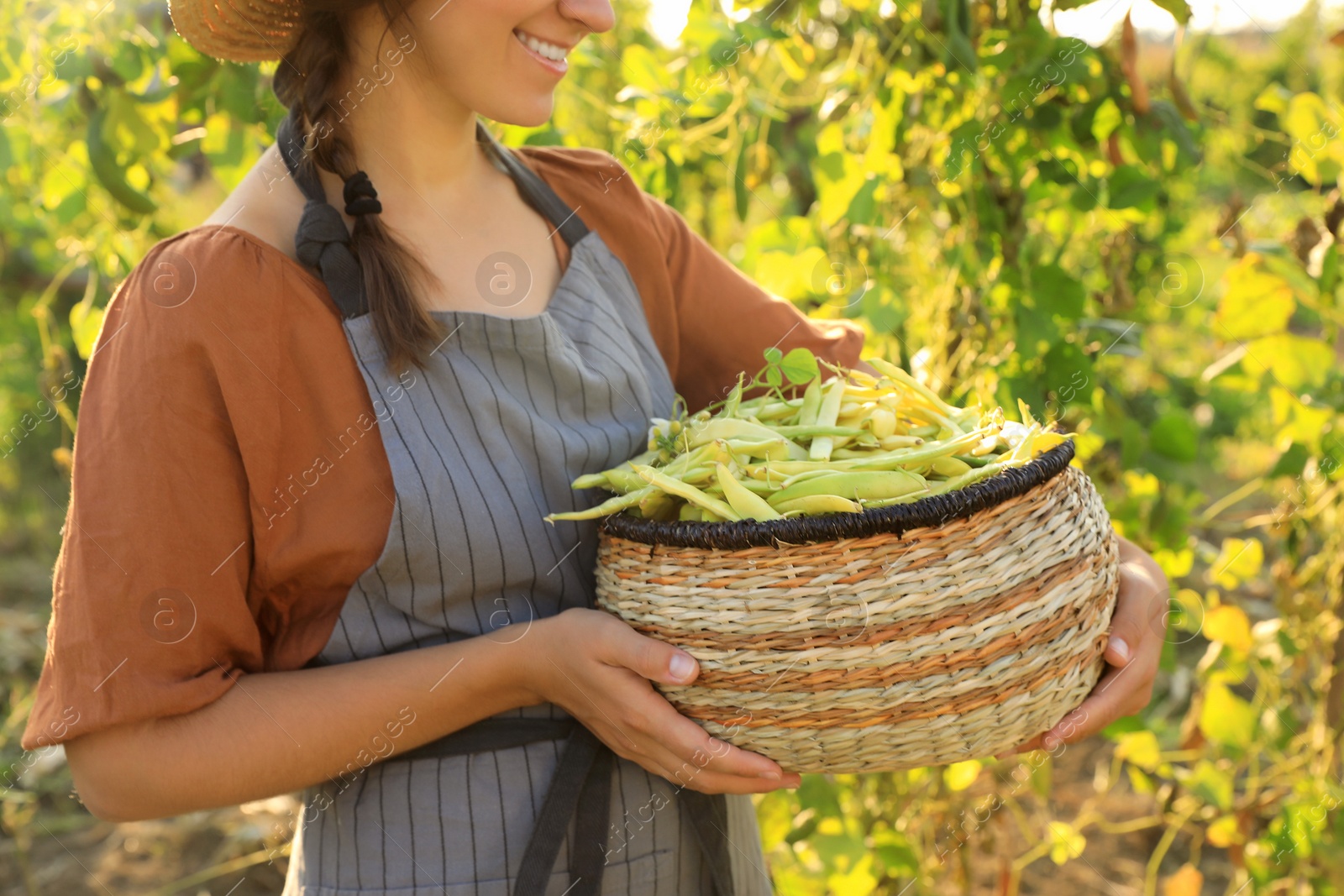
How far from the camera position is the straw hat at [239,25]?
1110mm

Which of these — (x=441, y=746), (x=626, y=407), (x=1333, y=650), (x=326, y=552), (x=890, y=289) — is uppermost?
(x=326, y=552)

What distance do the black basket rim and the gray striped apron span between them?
218 mm

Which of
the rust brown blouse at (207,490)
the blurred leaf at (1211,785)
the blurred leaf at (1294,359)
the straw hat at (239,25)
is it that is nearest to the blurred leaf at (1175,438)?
the blurred leaf at (1294,359)

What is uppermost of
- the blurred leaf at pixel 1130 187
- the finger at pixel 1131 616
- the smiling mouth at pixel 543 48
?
the smiling mouth at pixel 543 48

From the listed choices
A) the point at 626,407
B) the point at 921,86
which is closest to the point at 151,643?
the point at 626,407

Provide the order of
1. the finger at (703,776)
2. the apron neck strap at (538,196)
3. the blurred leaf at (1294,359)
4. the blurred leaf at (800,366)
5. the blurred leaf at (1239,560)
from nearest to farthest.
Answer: the finger at (703,776) → the blurred leaf at (800,366) → the apron neck strap at (538,196) → the blurred leaf at (1294,359) → the blurred leaf at (1239,560)

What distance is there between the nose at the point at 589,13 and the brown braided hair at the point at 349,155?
0.17m

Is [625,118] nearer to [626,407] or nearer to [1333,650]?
[626,407]

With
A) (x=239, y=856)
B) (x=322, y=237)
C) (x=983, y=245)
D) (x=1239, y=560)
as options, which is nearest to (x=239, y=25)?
(x=322, y=237)

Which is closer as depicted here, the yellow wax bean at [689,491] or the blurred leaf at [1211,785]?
the yellow wax bean at [689,491]

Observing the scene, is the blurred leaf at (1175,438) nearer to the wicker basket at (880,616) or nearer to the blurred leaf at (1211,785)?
the blurred leaf at (1211,785)

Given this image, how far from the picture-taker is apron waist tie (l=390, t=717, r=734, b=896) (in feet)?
3.28

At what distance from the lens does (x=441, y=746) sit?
1039 millimetres

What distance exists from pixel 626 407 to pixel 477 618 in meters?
0.30
